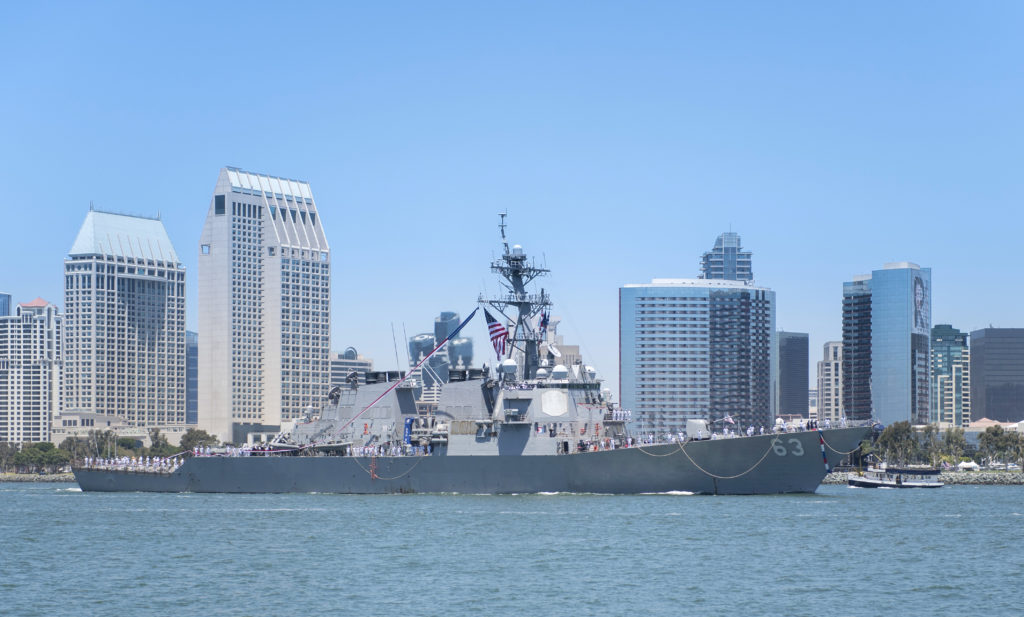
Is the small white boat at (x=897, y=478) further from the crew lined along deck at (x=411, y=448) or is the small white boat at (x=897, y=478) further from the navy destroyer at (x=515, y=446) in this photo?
the navy destroyer at (x=515, y=446)

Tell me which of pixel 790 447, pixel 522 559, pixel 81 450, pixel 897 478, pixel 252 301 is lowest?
pixel 81 450

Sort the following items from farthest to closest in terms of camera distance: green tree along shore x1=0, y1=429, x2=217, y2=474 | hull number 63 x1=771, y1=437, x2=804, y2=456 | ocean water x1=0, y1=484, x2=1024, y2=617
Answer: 1. green tree along shore x1=0, y1=429, x2=217, y2=474
2. hull number 63 x1=771, y1=437, x2=804, y2=456
3. ocean water x1=0, y1=484, x2=1024, y2=617

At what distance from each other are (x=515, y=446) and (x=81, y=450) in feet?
407

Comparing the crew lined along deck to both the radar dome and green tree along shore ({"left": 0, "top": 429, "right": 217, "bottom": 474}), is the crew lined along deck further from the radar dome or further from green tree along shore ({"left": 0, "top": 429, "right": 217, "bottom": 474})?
green tree along shore ({"left": 0, "top": 429, "right": 217, "bottom": 474})

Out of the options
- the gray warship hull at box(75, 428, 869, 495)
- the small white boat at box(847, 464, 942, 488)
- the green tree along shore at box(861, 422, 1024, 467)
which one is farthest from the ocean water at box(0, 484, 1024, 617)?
the green tree along shore at box(861, 422, 1024, 467)

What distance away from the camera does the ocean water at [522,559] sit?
3200 cm

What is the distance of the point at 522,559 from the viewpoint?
3891cm

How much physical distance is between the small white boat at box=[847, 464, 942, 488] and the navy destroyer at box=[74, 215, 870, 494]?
112ft

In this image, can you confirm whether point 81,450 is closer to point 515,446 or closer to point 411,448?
point 411,448

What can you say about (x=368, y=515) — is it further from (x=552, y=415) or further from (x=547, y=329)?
(x=547, y=329)

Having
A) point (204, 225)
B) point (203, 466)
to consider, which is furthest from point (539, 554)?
point (204, 225)

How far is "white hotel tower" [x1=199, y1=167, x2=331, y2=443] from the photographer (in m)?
187

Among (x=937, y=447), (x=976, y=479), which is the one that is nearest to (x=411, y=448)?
(x=976, y=479)

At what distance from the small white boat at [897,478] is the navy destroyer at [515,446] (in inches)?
1344
